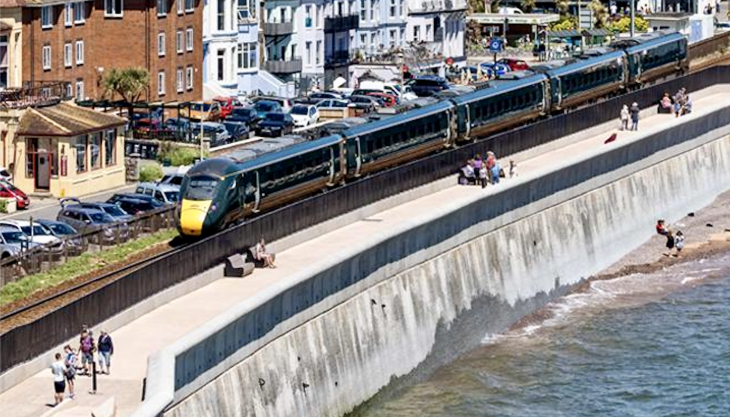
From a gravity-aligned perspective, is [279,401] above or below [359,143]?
below

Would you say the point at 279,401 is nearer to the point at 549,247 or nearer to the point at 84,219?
the point at 84,219

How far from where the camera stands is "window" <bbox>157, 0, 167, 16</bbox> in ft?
293

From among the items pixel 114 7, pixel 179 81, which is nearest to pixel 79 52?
pixel 114 7

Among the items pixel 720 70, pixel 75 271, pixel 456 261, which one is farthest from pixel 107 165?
pixel 720 70

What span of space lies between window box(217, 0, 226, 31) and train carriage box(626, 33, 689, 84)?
66.9 feet

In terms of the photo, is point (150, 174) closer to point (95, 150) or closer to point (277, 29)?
point (95, 150)

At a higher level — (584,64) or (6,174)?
(584,64)

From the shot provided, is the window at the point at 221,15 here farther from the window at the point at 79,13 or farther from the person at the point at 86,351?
the person at the point at 86,351

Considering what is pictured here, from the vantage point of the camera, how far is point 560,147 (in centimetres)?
7606

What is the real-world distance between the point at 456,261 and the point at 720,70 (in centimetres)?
3811

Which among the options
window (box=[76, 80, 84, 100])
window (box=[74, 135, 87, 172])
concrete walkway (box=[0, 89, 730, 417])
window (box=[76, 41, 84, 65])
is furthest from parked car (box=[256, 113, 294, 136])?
concrete walkway (box=[0, 89, 730, 417])

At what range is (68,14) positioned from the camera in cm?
8256

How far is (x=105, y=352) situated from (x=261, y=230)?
1165cm

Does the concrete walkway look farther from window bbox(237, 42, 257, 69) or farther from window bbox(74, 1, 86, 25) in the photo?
window bbox(237, 42, 257, 69)
